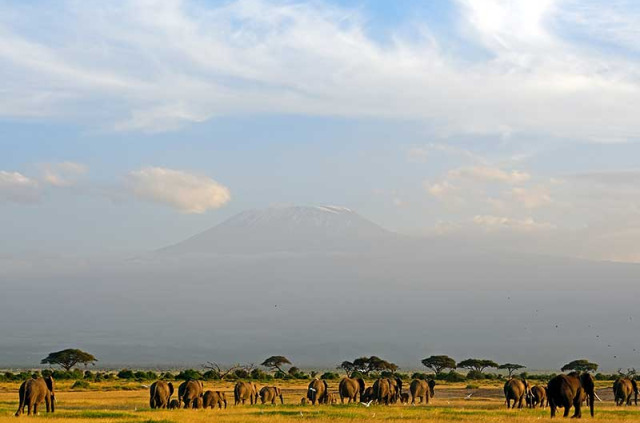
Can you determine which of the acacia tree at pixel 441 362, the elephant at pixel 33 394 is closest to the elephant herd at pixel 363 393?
the elephant at pixel 33 394

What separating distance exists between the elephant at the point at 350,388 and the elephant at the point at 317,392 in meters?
1.24

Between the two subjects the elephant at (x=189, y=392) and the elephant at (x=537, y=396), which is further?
the elephant at (x=537, y=396)

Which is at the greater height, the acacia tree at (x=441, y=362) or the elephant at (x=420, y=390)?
the acacia tree at (x=441, y=362)

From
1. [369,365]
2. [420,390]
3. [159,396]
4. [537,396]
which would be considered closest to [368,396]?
[420,390]

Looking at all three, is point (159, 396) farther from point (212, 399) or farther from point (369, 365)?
point (369, 365)

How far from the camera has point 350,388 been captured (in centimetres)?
5047

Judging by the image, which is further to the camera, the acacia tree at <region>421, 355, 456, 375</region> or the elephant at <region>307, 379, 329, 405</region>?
the acacia tree at <region>421, 355, 456, 375</region>

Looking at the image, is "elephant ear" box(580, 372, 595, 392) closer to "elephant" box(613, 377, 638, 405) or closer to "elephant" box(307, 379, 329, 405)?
"elephant" box(613, 377, 638, 405)

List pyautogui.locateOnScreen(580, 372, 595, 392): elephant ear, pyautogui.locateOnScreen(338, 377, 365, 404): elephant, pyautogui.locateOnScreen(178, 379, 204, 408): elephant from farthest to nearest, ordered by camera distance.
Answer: pyautogui.locateOnScreen(338, 377, 365, 404): elephant, pyautogui.locateOnScreen(178, 379, 204, 408): elephant, pyautogui.locateOnScreen(580, 372, 595, 392): elephant ear

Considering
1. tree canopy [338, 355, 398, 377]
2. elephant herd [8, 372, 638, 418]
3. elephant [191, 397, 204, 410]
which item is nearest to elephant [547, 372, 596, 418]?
elephant herd [8, 372, 638, 418]

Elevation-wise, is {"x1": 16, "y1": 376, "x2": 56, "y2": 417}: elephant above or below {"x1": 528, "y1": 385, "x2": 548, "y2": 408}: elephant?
above

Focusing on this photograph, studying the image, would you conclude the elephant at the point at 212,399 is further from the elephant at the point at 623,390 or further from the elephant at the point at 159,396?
the elephant at the point at 623,390

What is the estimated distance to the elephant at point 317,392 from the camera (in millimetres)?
48300

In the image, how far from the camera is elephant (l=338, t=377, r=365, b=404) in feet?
165
